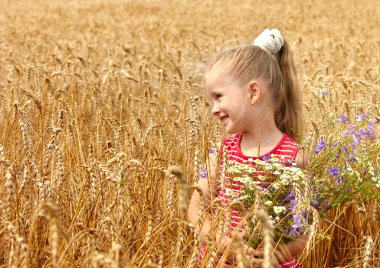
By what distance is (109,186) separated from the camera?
2.04 metres

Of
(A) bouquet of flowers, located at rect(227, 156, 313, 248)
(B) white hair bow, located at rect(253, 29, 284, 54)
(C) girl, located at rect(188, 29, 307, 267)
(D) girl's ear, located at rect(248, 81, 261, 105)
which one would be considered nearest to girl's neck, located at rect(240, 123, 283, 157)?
(C) girl, located at rect(188, 29, 307, 267)

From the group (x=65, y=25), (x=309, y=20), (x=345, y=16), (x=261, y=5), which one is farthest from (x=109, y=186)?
(x=261, y=5)

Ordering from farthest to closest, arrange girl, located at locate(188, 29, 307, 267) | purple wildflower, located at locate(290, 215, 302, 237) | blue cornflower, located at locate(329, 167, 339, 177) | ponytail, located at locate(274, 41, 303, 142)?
ponytail, located at locate(274, 41, 303, 142) < girl, located at locate(188, 29, 307, 267) < blue cornflower, located at locate(329, 167, 339, 177) < purple wildflower, located at locate(290, 215, 302, 237)

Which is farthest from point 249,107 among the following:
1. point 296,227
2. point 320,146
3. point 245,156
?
point 296,227

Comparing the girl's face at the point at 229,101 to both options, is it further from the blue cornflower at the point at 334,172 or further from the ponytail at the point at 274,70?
the blue cornflower at the point at 334,172

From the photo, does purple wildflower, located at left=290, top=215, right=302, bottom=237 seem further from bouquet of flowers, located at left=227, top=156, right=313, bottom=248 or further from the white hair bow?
the white hair bow

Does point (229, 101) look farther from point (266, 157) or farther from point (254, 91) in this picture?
point (266, 157)

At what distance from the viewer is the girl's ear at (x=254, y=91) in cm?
197

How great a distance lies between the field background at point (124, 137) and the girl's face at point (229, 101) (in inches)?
5.2

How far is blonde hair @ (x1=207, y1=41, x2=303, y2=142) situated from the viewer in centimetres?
200

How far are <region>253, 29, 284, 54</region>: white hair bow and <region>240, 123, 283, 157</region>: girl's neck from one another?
0.32 m

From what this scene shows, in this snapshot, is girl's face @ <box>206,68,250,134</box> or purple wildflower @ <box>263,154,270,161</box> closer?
purple wildflower @ <box>263,154,270,161</box>

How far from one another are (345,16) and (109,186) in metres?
11.4

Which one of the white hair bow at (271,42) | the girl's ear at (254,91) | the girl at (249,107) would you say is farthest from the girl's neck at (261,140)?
the white hair bow at (271,42)
